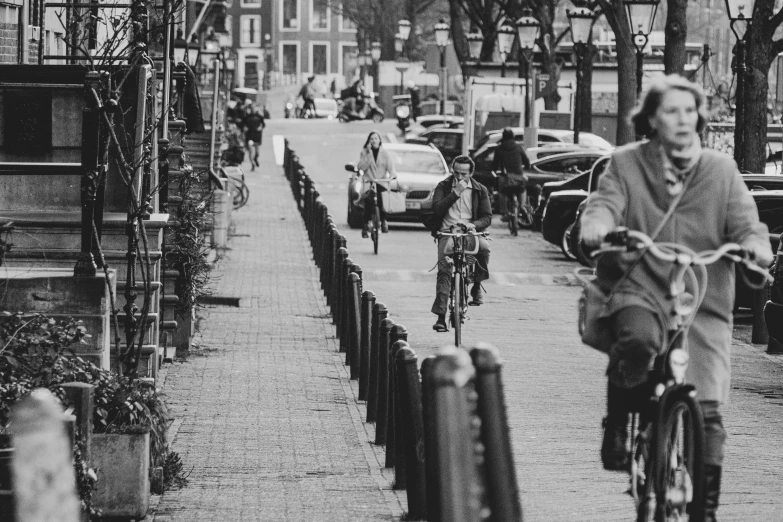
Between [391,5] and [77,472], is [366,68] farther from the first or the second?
[77,472]

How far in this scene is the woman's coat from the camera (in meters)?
6.13

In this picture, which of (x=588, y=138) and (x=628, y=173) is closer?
(x=628, y=173)

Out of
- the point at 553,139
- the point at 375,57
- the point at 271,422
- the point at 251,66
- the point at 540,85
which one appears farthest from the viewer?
the point at 251,66

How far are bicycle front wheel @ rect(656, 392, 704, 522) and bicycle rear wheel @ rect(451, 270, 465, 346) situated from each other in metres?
8.70

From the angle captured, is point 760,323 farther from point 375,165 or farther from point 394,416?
point 375,165

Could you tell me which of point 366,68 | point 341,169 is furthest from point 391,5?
point 341,169

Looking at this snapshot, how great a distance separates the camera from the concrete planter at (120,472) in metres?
7.60

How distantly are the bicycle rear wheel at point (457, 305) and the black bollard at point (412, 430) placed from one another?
6.29 meters

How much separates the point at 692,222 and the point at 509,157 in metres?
23.8

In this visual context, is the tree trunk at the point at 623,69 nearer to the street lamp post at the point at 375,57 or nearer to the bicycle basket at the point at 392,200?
the bicycle basket at the point at 392,200

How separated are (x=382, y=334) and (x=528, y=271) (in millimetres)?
14131

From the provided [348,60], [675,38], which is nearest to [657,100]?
[675,38]

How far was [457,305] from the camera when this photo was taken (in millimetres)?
14969

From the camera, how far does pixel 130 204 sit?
32.0ft
